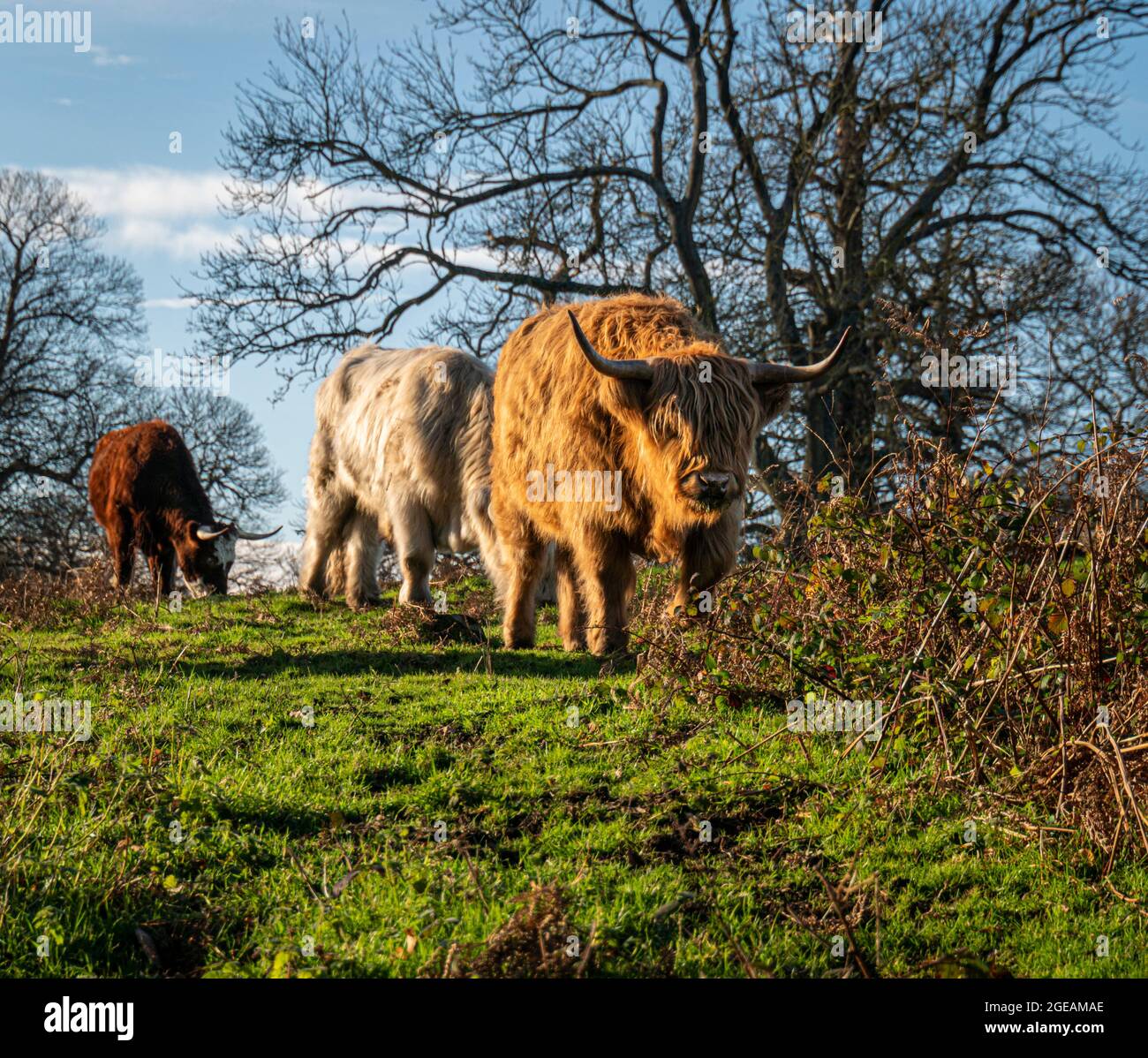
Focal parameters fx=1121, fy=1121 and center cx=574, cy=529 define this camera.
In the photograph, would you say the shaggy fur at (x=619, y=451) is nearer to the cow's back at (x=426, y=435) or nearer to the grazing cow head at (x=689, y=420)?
the grazing cow head at (x=689, y=420)

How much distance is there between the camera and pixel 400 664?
712 cm

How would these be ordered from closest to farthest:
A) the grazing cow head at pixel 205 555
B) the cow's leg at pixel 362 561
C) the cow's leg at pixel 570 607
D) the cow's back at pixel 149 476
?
the cow's leg at pixel 570 607
the cow's leg at pixel 362 561
the grazing cow head at pixel 205 555
the cow's back at pixel 149 476

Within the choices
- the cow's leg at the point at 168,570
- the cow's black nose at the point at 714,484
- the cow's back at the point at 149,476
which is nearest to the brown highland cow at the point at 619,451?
the cow's black nose at the point at 714,484

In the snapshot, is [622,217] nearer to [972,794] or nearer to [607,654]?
[607,654]

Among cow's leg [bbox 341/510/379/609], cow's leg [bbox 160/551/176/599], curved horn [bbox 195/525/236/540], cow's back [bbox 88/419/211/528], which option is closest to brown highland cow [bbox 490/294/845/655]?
cow's leg [bbox 341/510/379/609]

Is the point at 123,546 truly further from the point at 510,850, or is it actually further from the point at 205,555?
the point at 510,850

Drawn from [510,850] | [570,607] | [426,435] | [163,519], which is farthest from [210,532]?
[510,850]

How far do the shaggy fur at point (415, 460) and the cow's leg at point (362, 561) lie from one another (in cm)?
1

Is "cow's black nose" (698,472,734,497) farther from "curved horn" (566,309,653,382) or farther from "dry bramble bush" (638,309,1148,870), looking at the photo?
"curved horn" (566,309,653,382)

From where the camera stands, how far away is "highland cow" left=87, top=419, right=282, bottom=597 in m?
13.4

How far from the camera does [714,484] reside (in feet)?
19.3

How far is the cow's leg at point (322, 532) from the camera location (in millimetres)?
11289

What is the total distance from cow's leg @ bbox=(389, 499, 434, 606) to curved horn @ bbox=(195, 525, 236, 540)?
4.54 m
